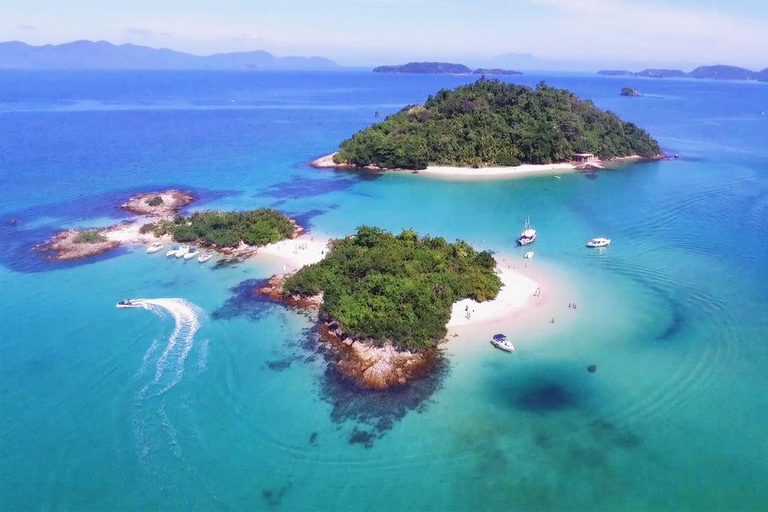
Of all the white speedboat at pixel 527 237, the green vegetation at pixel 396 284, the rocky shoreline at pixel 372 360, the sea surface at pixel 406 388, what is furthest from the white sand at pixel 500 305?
the white speedboat at pixel 527 237

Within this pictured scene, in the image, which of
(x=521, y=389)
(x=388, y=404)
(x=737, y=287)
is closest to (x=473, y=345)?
(x=521, y=389)

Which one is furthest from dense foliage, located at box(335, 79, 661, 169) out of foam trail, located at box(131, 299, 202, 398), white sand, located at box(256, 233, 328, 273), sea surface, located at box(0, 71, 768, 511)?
foam trail, located at box(131, 299, 202, 398)

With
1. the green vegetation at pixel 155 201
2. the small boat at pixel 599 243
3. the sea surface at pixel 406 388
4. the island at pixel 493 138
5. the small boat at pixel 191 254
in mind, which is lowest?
the sea surface at pixel 406 388

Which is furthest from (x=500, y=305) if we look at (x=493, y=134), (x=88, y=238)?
(x=493, y=134)

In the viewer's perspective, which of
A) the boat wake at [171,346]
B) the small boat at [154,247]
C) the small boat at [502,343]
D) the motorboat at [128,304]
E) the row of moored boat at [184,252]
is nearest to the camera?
the boat wake at [171,346]

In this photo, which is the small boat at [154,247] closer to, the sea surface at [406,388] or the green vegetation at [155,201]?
the sea surface at [406,388]

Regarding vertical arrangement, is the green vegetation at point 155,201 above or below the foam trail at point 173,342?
above
